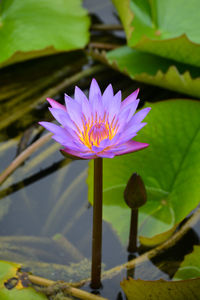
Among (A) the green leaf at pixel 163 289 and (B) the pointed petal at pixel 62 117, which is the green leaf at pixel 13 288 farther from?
(B) the pointed petal at pixel 62 117

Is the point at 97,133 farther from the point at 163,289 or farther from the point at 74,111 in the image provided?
the point at 163,289

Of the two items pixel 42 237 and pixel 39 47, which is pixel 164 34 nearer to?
pixel 39 47

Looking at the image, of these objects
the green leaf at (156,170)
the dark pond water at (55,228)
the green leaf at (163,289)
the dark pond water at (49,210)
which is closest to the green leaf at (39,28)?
the dark pond water at (49,210)

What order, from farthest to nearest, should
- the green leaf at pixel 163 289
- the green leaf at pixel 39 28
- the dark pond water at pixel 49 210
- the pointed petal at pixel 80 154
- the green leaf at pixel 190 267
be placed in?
the green leaf at pixel 39 28 < the dark pond water at pixel 49 210 < the green leaf at pixel 190 267 < the green leaf at pixel 163 289 < the pointed petal at pixel 80 154

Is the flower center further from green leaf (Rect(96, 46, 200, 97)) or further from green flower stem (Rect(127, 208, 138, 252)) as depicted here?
green leaf (Rect(96, 46, 200, 97))

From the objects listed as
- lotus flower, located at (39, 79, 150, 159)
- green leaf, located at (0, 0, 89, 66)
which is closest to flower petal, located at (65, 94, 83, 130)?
lotus flower, located at (39, 79, 150, 159)

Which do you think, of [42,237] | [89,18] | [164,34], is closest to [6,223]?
[42,237]
